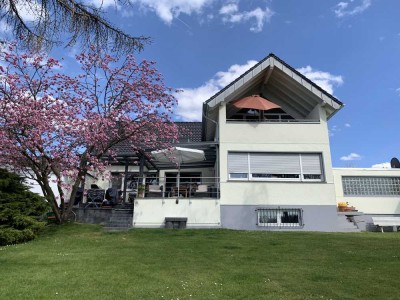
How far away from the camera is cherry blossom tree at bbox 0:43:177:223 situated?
1357 cm

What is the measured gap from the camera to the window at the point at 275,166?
1662cm

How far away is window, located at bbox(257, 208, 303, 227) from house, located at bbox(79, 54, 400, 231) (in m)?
0.05

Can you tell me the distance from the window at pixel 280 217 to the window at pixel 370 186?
5.88 meters

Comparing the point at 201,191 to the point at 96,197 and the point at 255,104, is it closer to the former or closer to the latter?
the point at 255,104

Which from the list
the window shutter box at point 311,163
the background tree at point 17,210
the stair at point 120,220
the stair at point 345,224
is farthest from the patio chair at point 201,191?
the background tree at point 17,210

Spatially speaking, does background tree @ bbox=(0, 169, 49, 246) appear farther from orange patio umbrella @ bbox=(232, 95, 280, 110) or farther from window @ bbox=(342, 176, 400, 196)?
window @ bbox=(342, 176, 400, 196)

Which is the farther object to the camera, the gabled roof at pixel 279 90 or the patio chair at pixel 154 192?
the gabled roof at pixel 279 90

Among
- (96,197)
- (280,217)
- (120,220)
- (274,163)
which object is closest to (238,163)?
(274,163)

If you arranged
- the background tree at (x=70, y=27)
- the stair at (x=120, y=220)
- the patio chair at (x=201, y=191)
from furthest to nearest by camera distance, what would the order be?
the patio chair at (x=201, y=191), the stair at (x=120, y=220), the background tree at (x=70, y=27)

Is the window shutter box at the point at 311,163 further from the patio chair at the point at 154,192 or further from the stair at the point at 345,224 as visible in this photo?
the patio chair at the point at 154,192

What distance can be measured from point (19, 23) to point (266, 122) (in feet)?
45.8

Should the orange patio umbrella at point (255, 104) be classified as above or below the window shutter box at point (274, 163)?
above

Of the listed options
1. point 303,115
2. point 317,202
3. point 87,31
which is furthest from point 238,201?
point 87,31

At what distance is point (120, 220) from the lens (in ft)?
51.7
